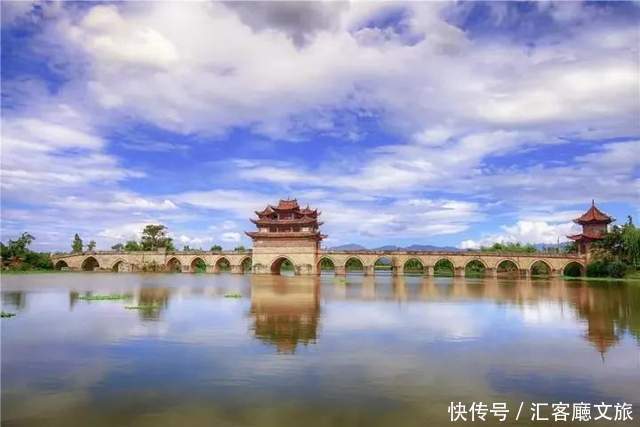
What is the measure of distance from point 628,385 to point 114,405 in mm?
9028

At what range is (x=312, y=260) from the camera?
199ft

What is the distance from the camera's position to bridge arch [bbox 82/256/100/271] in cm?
7081

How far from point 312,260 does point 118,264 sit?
2809 centimetres

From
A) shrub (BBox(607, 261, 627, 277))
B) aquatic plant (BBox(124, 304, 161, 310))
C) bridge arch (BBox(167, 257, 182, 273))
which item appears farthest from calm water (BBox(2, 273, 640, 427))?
bridge arch (BBox(167, 257, 182, 273))

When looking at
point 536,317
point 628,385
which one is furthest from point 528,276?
point 628,385

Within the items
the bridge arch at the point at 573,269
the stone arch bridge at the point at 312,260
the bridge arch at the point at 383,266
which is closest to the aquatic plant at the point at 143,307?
the stone arch bridge at the point at 312,260

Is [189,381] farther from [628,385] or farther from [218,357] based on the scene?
[628,385]

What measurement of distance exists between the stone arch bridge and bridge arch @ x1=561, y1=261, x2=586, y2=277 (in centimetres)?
12

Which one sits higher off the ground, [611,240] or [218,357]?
[611,240]

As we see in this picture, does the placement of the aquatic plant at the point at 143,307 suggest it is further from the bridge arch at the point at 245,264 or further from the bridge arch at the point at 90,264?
the bridge arch at the point at 90,264

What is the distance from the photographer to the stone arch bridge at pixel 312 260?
193 feet

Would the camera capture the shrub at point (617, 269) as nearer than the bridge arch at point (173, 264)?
Yes

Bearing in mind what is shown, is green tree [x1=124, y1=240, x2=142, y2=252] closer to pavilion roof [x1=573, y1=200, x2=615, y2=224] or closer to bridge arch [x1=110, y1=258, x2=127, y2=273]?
bridge arch [x1=110, y1=258, x2=127, y2=273]

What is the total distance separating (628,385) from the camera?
9.70 m
